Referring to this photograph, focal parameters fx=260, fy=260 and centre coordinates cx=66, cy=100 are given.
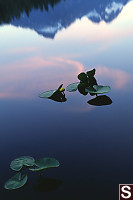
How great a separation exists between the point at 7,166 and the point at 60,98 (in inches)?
125

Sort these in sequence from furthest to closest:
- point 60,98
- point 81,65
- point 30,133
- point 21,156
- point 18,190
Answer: point 81,65
point 60,98
point 30,133
point 21,156
point 18,190

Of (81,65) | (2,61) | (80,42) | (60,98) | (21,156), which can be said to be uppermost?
(80,42)

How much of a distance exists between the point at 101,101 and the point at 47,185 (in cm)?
334

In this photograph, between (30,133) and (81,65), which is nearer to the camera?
(30,133)

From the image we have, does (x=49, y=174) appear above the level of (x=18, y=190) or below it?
above

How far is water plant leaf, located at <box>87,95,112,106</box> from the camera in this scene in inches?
265

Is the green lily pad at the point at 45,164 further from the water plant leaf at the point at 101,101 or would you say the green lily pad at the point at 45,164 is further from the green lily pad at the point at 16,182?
the water plant leaf at the point at 101,101

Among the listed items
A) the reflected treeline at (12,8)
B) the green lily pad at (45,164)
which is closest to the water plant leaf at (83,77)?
the green lily pad at (45,164)

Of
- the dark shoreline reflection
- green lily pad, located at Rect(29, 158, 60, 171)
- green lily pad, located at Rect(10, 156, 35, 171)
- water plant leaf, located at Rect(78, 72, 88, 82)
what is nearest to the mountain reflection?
water plant leaf, located at Rect(78, 72, 88, 82)

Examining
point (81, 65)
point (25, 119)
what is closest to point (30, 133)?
point (25, 119)

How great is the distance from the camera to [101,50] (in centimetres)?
1261

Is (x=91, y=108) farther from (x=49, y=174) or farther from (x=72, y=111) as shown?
(x=49, y=174)

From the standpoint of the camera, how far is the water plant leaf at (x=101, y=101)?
673cm

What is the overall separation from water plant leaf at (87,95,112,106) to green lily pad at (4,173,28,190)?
3276mm
